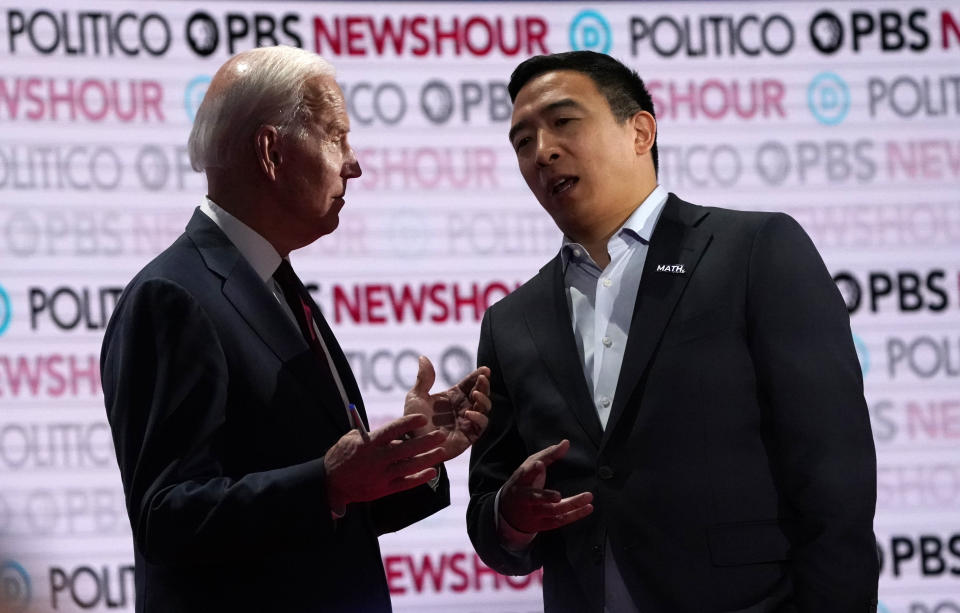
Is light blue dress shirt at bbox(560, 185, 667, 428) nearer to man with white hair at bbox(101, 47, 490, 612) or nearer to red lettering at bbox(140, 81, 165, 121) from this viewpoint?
man with white hair at bbox(101, 47, 490, 612)

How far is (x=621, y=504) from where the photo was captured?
8.50ft

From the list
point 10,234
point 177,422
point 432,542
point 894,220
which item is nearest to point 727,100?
point 894,220

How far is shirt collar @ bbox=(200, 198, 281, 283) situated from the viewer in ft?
8.00

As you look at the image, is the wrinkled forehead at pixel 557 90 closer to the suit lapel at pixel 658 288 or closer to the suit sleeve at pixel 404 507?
the suit lapel at pixel 658 288

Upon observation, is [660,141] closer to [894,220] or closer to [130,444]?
[894,220]

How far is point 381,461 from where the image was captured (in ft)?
6.67

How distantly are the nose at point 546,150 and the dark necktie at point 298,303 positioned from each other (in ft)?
2.18

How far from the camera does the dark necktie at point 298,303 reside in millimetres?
2465

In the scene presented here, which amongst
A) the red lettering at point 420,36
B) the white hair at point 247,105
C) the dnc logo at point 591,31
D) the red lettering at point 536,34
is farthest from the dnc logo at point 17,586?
the dnc logo at point 591,31

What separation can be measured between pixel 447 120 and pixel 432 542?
1320 mm

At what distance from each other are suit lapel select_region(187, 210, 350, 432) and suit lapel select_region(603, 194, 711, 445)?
60 cm

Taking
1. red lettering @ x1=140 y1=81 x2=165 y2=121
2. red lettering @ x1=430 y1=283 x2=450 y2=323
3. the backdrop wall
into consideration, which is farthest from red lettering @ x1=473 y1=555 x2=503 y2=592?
red lettering @ x1=140 y1=81 x2=165 y2=121

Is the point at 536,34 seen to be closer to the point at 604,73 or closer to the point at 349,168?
the point at 604,73

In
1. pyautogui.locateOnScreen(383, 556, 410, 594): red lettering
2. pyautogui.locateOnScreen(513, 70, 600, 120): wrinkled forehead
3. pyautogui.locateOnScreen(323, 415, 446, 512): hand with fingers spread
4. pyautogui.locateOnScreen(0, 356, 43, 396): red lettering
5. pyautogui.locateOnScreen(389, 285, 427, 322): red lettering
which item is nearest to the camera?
pyautogui.locateOnScreen(323, 415, 446, 512): hand with fingers spread
